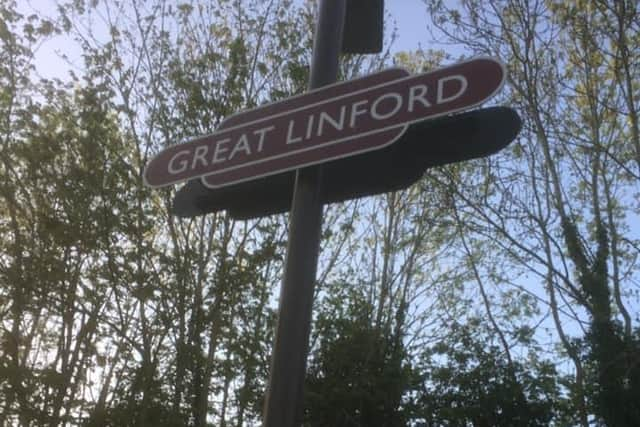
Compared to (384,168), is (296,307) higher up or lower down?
lower down

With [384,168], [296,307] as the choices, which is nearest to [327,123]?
[384,168]

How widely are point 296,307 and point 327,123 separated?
0.61 meters

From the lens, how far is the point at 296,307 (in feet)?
5.34

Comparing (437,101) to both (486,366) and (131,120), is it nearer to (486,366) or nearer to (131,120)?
(131,120)

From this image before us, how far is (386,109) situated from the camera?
1859 mm

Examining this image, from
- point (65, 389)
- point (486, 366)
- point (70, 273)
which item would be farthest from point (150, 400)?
point (486, 366)

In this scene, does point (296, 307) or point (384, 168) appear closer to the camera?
point (296, 307)

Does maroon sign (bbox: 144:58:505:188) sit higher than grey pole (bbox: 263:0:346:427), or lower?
higher

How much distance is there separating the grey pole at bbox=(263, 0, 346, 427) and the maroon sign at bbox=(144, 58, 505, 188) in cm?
12

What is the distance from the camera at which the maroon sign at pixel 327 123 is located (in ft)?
5.86

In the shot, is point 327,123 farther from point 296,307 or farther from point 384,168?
point 296,307

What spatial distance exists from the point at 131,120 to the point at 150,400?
13.0 ft

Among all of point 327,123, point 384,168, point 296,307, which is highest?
point 327,123

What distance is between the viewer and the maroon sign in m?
1.79
